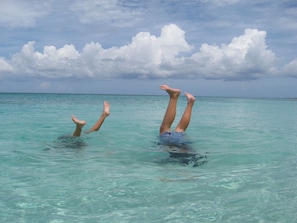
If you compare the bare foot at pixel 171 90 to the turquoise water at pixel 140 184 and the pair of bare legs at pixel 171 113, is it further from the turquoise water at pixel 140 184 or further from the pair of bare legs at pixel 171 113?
the turquoise water at pixel 140 184

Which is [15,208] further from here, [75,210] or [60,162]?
[60,162]

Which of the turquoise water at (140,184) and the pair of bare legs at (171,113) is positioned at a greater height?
the pair of bare legs at (171,113)

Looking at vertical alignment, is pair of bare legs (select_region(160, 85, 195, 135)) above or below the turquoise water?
above

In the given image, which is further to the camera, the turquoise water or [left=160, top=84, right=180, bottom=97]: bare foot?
[left=160, top=84, right=180, bottom=97]: bare foot

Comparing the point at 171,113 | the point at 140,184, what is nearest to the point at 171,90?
the point at 171,113

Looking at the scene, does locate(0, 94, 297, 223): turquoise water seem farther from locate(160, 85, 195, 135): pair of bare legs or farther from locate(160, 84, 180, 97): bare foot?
locate(160, 84, 180, 97): bare foot

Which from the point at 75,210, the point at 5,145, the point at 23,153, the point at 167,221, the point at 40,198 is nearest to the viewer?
the point at 167,221

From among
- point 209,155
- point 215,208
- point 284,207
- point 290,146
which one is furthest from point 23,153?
point 290,146

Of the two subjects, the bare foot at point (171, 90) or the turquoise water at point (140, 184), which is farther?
the bare foot at point (171, 90)

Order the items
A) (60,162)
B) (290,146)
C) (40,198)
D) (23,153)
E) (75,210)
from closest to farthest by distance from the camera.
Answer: (75,210), (40,198), (60,162), (23,153), (290,146)

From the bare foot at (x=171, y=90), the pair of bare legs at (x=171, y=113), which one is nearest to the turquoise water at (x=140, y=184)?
the pair of bare legs at (x=171, y=113)

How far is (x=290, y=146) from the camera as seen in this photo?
370 inches

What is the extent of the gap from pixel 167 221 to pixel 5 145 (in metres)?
6.24

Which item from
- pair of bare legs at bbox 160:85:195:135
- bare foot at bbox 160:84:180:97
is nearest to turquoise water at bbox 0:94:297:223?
pair of bare legs at bbox 160:85:195:135
